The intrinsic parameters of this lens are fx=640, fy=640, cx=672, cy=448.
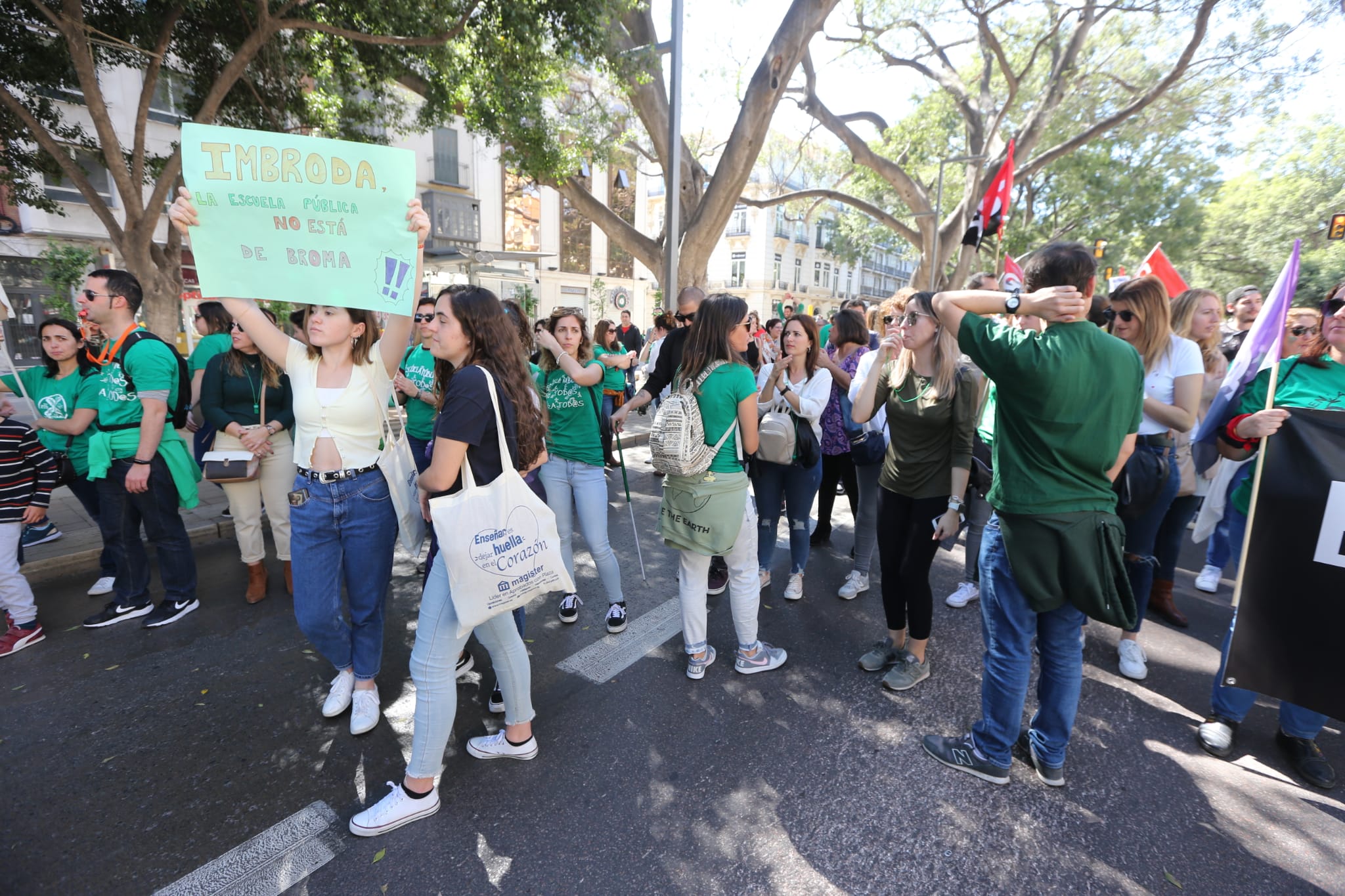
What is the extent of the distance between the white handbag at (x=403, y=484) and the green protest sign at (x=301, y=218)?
49 centimetres

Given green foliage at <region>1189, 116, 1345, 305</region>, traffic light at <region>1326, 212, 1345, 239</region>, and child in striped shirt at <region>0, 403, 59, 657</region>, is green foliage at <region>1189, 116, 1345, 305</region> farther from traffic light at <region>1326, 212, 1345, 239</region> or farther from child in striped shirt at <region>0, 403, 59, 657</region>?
child in striped shirt at <region>0, 403, 59, 657</region>

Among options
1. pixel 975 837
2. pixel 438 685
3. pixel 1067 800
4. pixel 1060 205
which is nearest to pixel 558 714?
pixel 438 685

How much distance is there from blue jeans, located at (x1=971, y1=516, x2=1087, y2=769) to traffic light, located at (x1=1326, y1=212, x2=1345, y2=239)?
16580 mm

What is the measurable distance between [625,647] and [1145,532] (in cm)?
308

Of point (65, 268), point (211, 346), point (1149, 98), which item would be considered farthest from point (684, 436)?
point (65, 268)

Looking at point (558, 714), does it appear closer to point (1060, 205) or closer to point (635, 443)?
point (635, 443)

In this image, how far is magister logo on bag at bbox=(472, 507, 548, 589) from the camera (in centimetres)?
224

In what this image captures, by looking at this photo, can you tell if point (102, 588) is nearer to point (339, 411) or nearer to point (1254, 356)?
point (339, 411)

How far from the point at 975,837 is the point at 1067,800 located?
502mm

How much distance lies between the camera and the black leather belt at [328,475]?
2719mm

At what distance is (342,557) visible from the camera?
9.35 ft

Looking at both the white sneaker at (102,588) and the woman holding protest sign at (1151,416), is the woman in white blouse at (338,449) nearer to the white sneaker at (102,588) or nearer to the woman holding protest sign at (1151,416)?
the white sneaker at (102,588)

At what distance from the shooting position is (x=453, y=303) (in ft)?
7.91

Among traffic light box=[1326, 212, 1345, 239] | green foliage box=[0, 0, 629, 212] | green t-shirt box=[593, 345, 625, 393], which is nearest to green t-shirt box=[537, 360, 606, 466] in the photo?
green t-shirt box=[593, 345, 625, 393]
